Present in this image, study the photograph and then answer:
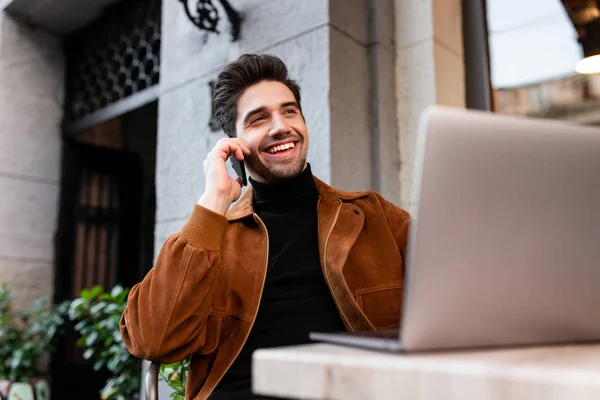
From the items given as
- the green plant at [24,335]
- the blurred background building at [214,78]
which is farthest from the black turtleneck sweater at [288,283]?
the green plant at [24,335]

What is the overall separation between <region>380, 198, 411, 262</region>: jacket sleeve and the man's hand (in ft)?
1.55

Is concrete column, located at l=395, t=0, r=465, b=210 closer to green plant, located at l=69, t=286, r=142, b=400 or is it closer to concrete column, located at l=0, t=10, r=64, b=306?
green plant, located at l=69, t=286, r=142, b=400

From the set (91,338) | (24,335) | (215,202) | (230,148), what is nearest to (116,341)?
(91,338)

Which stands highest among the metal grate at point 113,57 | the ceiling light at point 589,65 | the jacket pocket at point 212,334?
the metal grate at point 113,57

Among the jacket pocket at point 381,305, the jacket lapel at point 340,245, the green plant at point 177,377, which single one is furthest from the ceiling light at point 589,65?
the green plant at point 177,377

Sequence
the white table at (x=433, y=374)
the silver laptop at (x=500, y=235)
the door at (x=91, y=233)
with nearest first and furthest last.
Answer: the white table at (x=433, y=374)
the silver laptop at (x=500, y=235)
the door at (x=91, y=233)

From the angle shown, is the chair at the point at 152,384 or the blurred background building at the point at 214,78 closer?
the chair at the point at 152,384

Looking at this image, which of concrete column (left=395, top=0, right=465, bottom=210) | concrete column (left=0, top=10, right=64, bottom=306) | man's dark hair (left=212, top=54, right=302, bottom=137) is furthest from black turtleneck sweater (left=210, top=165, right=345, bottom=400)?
concrete column (left=0, top=10, right=64, bottom=306)

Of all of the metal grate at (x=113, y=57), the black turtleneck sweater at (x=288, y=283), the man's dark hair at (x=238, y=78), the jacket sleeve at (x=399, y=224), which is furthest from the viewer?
the metal grate at (x=113, y=57)

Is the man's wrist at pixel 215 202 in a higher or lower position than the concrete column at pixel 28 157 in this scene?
lower

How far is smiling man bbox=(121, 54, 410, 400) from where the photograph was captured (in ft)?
4.81

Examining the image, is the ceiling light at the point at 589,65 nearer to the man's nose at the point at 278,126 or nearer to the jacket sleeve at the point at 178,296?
the man's nose at the point at 278,126

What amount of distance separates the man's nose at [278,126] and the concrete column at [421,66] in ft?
2.92

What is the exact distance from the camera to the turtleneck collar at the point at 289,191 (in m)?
1.83
